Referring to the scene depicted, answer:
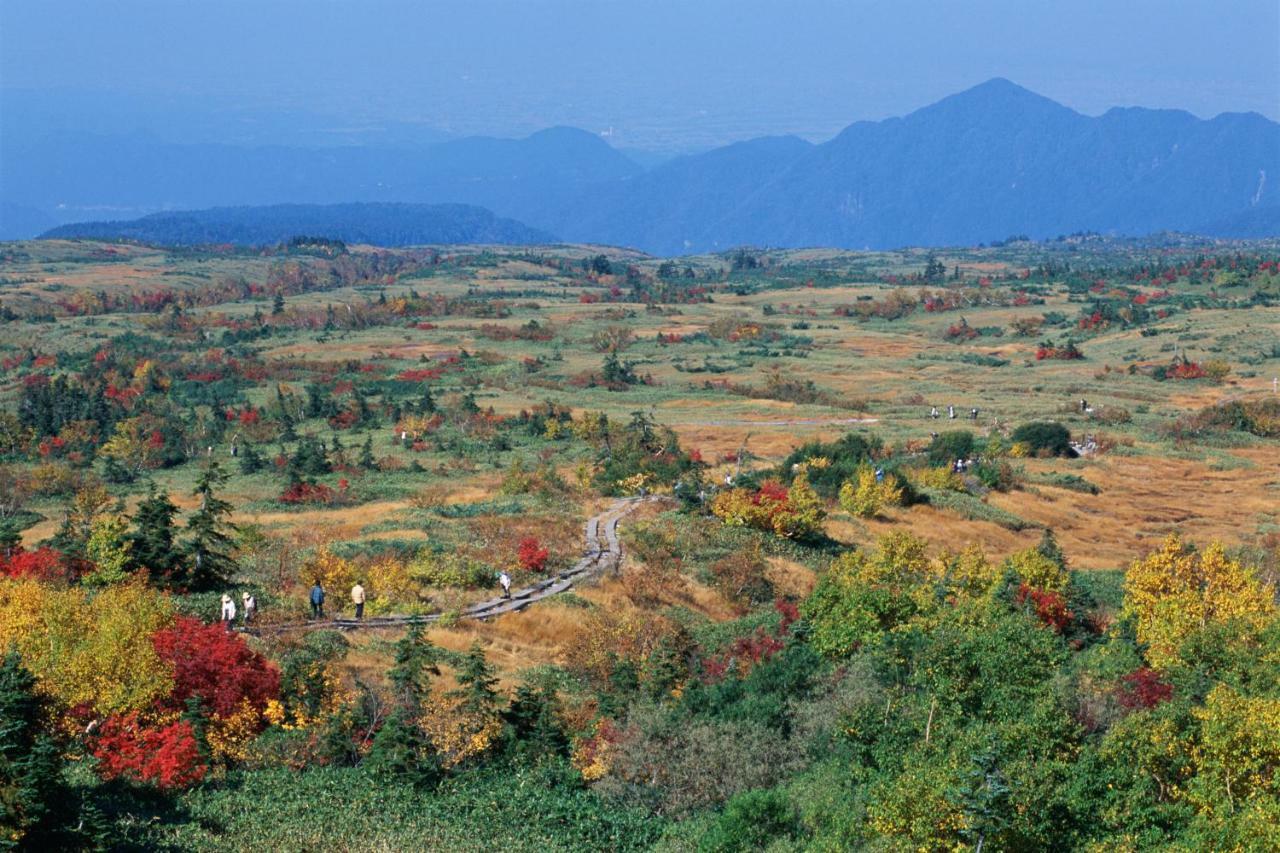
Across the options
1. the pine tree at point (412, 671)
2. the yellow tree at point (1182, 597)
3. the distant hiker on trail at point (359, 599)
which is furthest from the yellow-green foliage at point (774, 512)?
the pine tree at point (412, 671)

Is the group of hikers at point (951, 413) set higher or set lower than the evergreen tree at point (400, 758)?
lower

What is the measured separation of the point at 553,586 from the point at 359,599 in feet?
22.9

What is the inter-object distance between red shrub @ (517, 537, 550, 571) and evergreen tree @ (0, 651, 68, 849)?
1852 cm

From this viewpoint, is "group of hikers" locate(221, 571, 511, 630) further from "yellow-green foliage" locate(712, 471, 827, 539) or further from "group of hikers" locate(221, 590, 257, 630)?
"yellow-green foliage" locate(712, 471, 827, 539)

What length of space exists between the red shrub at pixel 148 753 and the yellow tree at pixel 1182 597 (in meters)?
18.5

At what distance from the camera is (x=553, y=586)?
3656cm

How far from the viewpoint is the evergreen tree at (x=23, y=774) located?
17234mm

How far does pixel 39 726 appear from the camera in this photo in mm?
20938

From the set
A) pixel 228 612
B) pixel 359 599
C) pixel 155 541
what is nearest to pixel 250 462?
pixel 155 541

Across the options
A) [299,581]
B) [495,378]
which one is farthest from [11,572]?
[495,378]

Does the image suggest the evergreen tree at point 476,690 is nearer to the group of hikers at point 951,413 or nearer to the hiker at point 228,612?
the hiker at point 228,612

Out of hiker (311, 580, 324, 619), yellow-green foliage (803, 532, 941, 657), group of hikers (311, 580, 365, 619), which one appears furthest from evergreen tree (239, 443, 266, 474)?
yellow-green foliage (803, 532, 941, 657)

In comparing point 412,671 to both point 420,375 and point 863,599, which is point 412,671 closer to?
point 863,599

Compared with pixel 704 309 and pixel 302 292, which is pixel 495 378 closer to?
pixel 704 309
